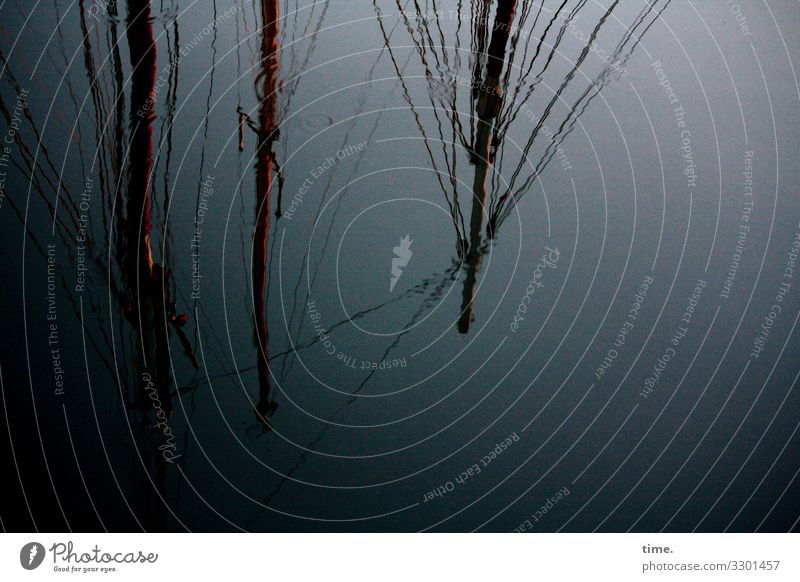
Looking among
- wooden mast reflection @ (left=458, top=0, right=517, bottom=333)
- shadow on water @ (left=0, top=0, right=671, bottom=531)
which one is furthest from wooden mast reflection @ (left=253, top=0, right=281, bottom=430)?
wooden mast reflection @ (left=458, top=0, right=517, bottom=333)

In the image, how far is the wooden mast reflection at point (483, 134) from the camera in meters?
0.75

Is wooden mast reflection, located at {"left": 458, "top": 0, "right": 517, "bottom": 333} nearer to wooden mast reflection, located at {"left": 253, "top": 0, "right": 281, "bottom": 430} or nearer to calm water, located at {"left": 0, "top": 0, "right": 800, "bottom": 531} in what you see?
calm water, located at {"left": 0, "top": 0, "right": 800, "bottom": 531}

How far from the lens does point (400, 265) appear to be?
2.50ft

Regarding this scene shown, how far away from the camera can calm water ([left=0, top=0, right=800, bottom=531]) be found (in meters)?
0.72

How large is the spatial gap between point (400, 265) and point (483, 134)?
174mm

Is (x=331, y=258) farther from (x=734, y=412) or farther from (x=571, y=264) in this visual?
(x=734, y=412)

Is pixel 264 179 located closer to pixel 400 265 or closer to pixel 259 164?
pixel 259 164

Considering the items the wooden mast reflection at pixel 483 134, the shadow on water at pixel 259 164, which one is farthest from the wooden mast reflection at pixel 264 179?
the wooden mast reflection at pixel 483 134

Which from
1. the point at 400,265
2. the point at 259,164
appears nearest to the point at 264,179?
the point at 259,164

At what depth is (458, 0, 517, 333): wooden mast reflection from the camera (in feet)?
2.47

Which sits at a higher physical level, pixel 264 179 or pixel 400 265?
pixel 264 179

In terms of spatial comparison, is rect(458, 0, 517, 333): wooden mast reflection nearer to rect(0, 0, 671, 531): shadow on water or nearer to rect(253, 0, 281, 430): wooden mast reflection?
rect(0, 0, 671, 531): shadow on water

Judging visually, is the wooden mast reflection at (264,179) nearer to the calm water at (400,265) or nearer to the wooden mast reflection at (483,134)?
the calm water at (400,265)
